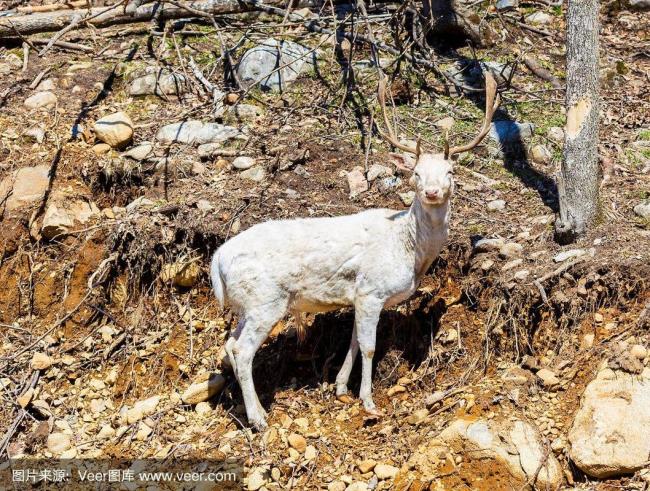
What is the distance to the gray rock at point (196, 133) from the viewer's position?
10.3 metres

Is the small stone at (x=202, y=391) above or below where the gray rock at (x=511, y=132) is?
below

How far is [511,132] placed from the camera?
1027cm

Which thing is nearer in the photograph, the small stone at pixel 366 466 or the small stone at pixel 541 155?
the small stone at pixel 366 466

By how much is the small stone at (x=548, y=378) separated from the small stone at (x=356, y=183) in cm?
315

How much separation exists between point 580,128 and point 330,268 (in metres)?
2.85

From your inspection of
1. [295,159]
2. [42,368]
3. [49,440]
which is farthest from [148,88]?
[49,440]

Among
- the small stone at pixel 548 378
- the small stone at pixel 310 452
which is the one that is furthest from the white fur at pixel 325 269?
the small stone at pixel 548 378

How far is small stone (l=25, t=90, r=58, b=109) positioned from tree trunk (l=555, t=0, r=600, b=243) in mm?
6432

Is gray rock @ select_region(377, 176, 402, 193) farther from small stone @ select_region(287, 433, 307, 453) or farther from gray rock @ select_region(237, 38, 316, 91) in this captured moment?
small stone @ select_region(287, 433, 307, 453)

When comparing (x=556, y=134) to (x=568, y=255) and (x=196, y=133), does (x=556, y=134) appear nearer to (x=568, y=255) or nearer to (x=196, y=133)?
(x=568, y=255)

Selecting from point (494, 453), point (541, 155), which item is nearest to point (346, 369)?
point (494, 453)

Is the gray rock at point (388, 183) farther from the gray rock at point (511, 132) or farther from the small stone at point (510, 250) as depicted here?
the small stone at point (510, 250)

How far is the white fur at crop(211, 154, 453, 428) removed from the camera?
7.44 m

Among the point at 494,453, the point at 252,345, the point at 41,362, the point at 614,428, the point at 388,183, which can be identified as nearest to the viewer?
the point at 614,428
